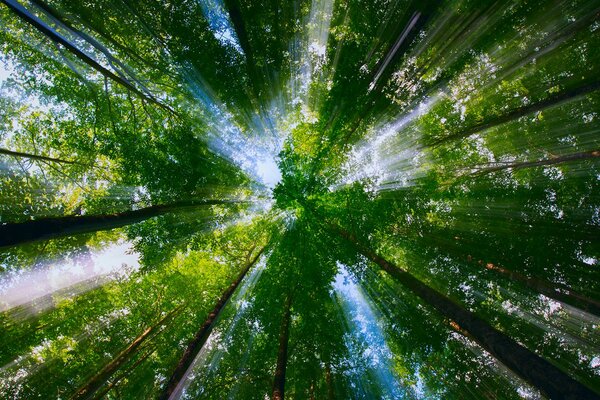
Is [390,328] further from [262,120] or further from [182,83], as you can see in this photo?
[182,83]

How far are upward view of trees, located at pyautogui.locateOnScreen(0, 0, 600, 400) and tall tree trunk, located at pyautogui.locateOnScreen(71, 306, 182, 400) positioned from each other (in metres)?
0.10

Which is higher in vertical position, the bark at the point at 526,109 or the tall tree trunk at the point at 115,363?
the bark at the point at 526,109

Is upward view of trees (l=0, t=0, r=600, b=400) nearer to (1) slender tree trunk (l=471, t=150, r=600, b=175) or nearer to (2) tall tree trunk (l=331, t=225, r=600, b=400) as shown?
(1) slender tree trunk (l=471, t=150, r=600, b=175)

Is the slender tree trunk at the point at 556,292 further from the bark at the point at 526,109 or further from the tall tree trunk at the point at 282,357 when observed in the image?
the tall tree trunk at the point at 282,357

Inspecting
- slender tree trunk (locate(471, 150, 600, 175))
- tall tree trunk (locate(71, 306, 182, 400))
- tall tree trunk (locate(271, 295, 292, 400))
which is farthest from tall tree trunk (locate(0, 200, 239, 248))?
slender tree trunk (locate(471, 150, 600, 175))

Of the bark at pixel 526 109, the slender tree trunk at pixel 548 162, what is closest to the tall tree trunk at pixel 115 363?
the bark at pixel 526 109

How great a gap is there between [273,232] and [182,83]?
296 inches

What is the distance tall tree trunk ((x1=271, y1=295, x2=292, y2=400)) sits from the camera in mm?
6899

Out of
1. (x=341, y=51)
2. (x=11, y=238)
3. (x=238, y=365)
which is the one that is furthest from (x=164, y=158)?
(x=238, y=365)

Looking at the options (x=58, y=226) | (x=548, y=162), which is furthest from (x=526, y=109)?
(x=58, y=226)

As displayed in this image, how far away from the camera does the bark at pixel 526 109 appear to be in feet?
23.8

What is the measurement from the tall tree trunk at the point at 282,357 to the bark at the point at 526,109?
28.0 ft

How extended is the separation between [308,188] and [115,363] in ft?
30.2

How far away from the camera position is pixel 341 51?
26.1 feet
